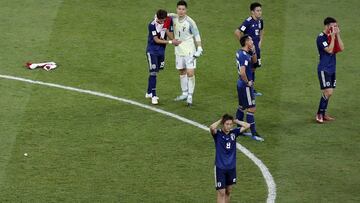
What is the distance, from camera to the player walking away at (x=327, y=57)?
66.6ft

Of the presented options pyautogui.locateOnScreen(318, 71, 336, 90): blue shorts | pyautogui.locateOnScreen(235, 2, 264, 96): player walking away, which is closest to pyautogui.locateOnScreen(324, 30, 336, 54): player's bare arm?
pyautogui.locateOnScreen(318, 71, 336, 90): blue shorts

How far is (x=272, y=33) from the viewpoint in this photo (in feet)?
83.7

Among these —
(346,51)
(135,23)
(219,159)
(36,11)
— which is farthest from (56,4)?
(219,159)

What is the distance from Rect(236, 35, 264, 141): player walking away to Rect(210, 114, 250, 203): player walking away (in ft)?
9.81

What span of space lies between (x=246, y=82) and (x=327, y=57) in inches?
89.6

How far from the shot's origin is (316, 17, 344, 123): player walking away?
20.3 m

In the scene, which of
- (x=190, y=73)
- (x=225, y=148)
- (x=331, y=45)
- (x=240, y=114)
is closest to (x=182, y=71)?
(x=190, y=73)

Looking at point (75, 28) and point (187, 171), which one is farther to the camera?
point (75, 28)

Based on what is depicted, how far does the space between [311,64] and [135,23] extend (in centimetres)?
490

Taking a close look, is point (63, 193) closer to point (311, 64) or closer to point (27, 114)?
point (27, 114)

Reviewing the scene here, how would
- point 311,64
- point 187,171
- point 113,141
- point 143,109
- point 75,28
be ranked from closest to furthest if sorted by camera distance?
point 187,171
point 113,141
point 143,109
point 311,64
point 75,28

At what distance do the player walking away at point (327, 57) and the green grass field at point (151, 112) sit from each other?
19.5 inches

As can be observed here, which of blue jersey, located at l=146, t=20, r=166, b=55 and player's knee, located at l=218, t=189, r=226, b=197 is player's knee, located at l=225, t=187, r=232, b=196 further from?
blue jersey, located at l=146, t=20, r=166, b=55

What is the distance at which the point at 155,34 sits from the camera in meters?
21.3
